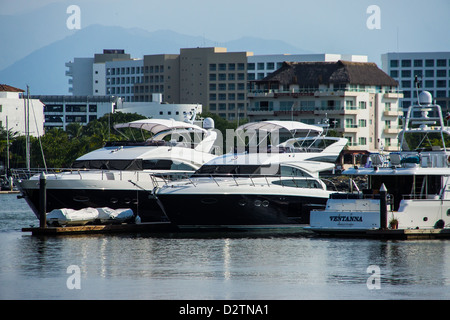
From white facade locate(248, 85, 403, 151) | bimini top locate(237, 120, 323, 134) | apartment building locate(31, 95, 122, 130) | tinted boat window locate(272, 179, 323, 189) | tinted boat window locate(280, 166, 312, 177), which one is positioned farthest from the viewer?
apartment building locate(31, 95, 122, 130)

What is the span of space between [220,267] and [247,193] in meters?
10.6

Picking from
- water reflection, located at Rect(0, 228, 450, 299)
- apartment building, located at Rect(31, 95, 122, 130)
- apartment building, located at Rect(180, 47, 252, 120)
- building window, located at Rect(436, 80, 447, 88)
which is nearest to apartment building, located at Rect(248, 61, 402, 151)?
building window, located at Rect(436, 80, 447, 88)

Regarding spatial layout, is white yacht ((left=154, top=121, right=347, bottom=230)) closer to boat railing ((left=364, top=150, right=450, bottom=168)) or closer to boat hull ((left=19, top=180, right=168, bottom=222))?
boat hull ((left=19, top=180, right=168, bottom=222))

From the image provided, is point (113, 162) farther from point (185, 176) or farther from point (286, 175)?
point (286, 175)

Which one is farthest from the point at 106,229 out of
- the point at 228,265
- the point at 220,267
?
the point at 220,267

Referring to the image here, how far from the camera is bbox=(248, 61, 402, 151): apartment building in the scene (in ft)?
390

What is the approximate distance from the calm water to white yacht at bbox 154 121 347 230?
116 cm

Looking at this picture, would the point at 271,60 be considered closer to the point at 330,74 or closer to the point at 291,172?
the point at 330,74

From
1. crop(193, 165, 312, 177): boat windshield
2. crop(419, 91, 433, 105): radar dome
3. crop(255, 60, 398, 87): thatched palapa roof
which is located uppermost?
crop(255, 60, 398, 87): thatched palapa roof

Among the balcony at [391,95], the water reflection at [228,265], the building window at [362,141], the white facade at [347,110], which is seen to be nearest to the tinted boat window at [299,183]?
the water reflection at [228,265]
